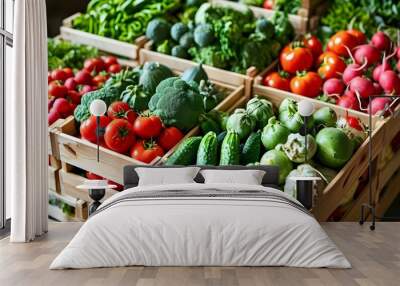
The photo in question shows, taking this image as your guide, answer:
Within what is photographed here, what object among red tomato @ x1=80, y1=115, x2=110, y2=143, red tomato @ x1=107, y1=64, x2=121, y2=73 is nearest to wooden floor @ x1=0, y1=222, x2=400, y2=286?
red tomato @ x1=80, y1=115, x2=110, y2=143

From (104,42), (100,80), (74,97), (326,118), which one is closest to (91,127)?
(74,97)

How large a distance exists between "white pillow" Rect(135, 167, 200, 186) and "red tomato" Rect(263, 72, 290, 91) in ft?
4.64

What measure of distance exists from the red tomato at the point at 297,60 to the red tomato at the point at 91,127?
1724 mm

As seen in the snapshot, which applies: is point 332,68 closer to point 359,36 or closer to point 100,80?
point 359,36

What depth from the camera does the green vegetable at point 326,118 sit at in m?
5.81

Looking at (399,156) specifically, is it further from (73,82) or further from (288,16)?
(73,82)

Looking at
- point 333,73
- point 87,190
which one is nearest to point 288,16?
point 333,73

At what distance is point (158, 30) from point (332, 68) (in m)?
1.60

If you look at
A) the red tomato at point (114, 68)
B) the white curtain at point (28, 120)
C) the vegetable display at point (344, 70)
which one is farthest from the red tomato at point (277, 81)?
the white curtain at point (28, 120)

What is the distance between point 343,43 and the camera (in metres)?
6.47

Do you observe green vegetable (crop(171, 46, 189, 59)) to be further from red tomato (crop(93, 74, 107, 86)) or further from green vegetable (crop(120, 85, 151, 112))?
green vegetable (crop(120, 85, 151, 112))

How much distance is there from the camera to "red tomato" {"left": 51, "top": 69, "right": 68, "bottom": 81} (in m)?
6.38

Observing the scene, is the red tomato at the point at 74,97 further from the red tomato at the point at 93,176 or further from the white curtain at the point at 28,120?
the white curtain at the point at 28,120

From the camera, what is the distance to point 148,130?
563cm
